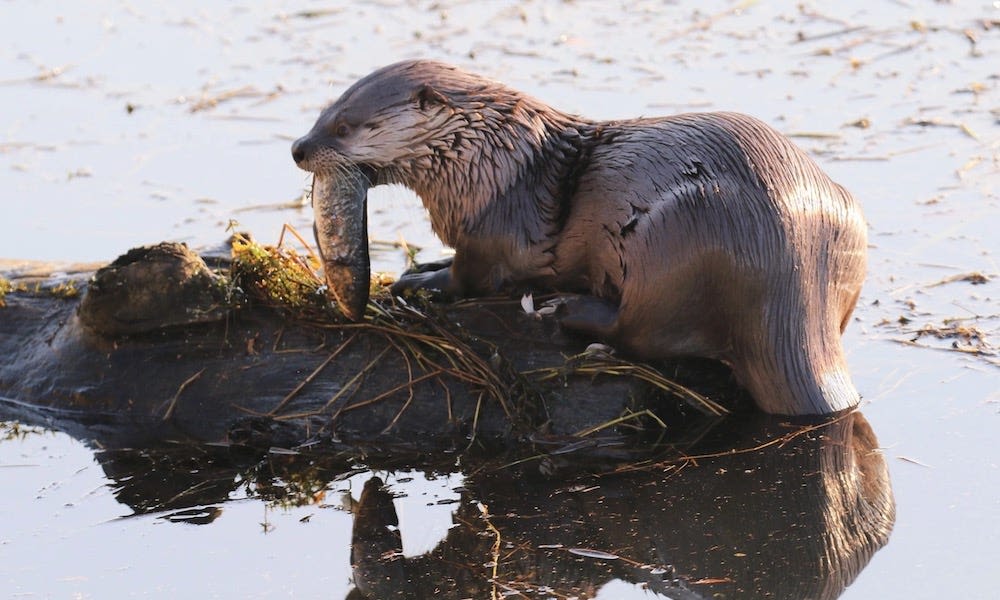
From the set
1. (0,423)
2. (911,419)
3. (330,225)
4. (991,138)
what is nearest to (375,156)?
(330,225)

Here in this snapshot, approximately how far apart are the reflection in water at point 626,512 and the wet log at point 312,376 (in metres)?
0.14

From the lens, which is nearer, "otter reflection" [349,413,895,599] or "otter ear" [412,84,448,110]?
"otter reflection" [349,413,895,599]

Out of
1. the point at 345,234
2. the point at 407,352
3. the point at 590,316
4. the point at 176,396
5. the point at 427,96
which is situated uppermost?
the point at 427,96

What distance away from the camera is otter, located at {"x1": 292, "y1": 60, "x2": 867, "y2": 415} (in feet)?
14.0

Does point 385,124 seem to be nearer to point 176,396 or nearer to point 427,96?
point 427,96

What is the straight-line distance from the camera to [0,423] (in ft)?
15.7

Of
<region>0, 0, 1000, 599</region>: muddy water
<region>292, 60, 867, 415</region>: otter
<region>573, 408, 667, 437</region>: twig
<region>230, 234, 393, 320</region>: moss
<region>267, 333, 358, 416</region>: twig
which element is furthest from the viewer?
<region>230, 234, 393, 320</region>: moss

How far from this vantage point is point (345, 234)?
14.9ft

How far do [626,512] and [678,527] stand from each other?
158 mm

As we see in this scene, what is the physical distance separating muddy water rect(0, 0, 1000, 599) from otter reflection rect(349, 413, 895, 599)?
7 cm

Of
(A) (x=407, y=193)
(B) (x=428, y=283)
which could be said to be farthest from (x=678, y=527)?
(A) (x=407, y=193)

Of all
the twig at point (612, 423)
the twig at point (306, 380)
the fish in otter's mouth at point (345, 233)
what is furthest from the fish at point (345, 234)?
the twig at point (612, 423)

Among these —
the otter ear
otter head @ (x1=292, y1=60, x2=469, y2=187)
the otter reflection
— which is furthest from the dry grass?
the otter ear

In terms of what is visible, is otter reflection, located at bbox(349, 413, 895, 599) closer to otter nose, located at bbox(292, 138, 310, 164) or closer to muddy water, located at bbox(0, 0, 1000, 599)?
muddy water, located at bbox(0, 0, 1000, 599)
